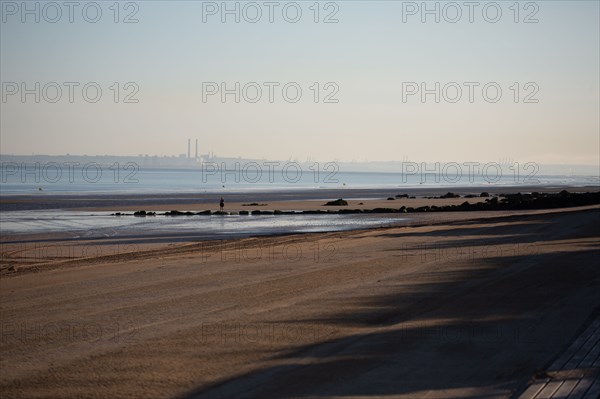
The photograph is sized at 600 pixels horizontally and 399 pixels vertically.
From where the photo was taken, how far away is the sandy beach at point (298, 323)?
25.4 ft

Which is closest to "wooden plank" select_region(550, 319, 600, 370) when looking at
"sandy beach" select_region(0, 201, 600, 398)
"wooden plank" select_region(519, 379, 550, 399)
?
"sandy beach" select_region(0, 201, 600, 398)

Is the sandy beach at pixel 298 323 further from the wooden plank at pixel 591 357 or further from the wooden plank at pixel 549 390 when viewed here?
the wooden plank at pixel 591 357

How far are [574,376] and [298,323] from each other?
409cm

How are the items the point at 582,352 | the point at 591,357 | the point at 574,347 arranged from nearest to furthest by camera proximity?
the point at 591,357, the point at 582,352, the point at 574,347

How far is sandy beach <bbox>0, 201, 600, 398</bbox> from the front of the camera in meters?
7.75

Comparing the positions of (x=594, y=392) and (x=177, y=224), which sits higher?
(x=177, y=224)

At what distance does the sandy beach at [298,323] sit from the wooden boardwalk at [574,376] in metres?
0.18

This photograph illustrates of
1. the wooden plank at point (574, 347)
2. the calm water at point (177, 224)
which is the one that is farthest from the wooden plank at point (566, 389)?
the calm water at point (177, 224)

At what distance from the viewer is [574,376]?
7.56 meters

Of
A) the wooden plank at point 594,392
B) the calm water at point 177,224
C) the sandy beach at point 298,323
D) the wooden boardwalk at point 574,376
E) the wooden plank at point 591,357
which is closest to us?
the wooden plank at point 594,392

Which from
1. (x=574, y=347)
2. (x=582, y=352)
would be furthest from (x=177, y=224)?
(x=582, y=352)

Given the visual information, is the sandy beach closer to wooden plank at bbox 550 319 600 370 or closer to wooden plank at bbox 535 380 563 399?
wooden plank at bbox 550 319 600 370

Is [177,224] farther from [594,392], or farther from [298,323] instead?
[594,392]

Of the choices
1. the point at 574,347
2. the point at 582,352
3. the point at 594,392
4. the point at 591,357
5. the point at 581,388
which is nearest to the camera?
the point at 594,392
